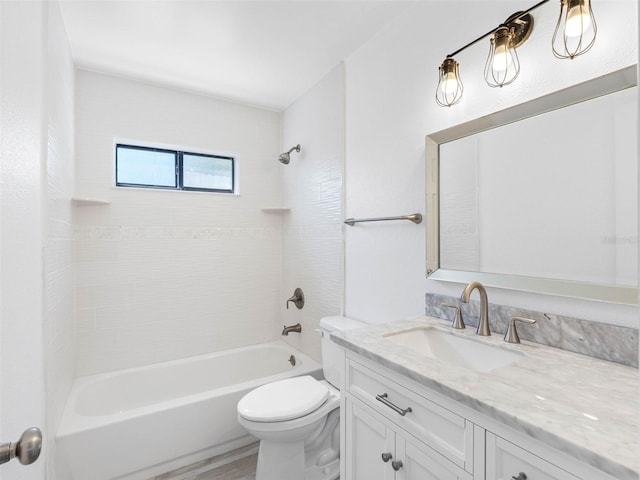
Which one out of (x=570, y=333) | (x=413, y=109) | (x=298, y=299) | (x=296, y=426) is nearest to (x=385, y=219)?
(x=413, y=109)

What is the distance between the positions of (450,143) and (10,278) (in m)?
1.53

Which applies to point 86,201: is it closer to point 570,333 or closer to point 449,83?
point 449,83

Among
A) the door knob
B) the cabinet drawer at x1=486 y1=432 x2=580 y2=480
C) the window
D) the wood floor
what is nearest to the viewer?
the door knob

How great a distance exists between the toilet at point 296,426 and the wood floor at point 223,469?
0.78 feet

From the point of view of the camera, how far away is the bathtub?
1667 mm

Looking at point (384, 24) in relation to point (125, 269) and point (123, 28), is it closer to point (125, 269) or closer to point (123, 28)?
point (123, 28)

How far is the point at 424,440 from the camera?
90 centimetres

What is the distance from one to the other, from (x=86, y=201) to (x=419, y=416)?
91.3 inches

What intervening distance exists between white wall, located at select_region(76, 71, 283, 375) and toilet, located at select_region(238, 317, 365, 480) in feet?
3.59

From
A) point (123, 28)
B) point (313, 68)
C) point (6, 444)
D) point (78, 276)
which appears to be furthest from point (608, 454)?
point (78, 276)

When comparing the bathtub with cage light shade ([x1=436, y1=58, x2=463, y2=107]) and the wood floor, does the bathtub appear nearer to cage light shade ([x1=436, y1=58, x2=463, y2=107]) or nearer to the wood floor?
the wood floor

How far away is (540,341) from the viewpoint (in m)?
1.10

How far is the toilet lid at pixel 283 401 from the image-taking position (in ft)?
5.22

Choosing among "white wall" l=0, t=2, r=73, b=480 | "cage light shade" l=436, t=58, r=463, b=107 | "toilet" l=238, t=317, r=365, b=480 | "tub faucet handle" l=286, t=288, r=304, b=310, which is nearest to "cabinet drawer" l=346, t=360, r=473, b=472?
"toilet" l=238, t=317, r=365, b=480
